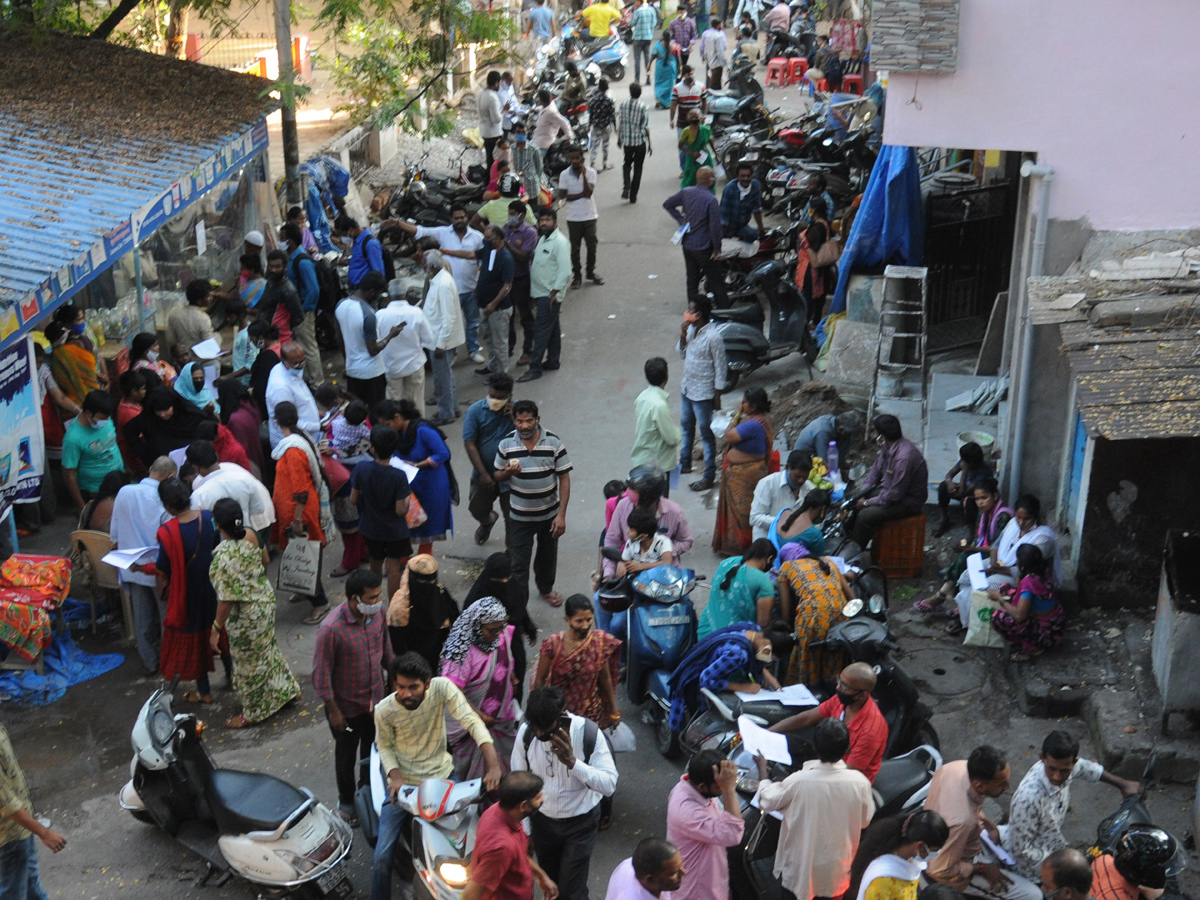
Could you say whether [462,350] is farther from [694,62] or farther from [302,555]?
[694,62]

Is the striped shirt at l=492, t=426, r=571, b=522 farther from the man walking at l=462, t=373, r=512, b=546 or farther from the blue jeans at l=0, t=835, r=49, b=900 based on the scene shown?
the blue jeans at l=0, t=835, r=49, b=900

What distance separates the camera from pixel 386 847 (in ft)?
19.7

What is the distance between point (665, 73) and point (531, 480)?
60.8 feet

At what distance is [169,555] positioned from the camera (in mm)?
7781

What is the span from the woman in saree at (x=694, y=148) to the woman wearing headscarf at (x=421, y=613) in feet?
38.8

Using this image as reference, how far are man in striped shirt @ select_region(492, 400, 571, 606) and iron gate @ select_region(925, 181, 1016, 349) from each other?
5592 millimetres

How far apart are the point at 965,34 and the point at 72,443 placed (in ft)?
23.9

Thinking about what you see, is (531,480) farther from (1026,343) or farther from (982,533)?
(1026,343)

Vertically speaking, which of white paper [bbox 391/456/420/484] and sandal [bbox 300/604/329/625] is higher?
white paper [bbox 391/456/420/484]

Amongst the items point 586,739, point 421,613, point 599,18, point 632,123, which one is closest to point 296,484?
point 421,613

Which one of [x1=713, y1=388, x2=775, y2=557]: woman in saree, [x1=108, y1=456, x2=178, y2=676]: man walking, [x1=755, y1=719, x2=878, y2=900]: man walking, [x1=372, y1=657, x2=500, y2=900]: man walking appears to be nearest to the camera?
[x1=755, y1=719, x2=878, y2=900]: man walking

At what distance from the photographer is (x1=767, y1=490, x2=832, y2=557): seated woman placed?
8234 millimetres

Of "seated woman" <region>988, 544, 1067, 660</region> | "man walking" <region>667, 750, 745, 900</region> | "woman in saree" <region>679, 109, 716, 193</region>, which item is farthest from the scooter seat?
"woman in saree" <region>679, 109, 716, 193</region>

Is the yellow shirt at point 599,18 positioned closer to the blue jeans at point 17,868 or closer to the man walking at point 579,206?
the man walking at point 579,206
